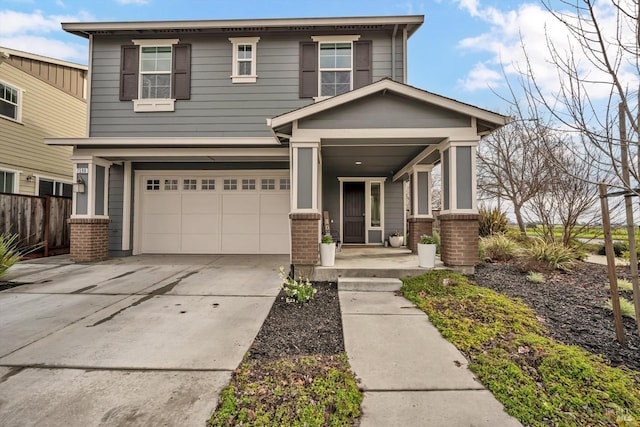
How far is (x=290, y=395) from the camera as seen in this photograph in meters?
2.05

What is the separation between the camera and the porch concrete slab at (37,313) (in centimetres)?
304

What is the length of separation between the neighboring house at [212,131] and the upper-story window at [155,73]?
27 mm

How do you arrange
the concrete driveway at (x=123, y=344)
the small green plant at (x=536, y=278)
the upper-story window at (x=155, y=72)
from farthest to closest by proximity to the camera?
the upper-story window at (x=155, y=72) → the small green plant at (x=536, y=278) → the concrete driveway at (x=123, y=344)

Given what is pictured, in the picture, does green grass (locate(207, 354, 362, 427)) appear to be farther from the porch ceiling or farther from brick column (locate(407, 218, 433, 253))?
brick column (locate(407, 218, 433, 253))

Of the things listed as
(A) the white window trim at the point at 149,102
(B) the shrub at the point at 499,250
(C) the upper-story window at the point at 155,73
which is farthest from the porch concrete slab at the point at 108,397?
(C) the upper-story window at the point at 155,73

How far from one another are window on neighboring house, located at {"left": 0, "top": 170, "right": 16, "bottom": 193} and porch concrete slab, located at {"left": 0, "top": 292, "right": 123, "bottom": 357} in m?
6.80

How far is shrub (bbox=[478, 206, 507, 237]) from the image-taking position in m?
9.25

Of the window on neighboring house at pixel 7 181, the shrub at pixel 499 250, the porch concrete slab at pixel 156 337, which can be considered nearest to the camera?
the porch concrete slab at pixel 156 337

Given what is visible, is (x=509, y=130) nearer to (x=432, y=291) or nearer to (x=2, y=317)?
(x=432, y=291)

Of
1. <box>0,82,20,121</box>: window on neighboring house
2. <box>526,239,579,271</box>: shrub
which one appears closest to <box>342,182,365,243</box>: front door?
<box>526,239,579,271</box>: shrub

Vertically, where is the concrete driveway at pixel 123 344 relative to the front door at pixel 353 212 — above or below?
below

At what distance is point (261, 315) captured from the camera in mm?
3715

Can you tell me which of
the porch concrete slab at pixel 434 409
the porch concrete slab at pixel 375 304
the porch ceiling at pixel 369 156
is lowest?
the porch concrete slab at pixel 434 409

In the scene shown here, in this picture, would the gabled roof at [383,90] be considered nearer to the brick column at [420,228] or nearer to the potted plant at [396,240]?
the brick column at [420,228]
